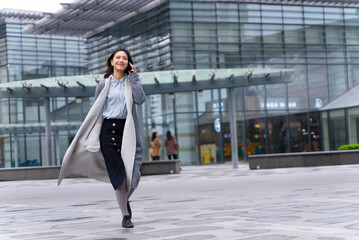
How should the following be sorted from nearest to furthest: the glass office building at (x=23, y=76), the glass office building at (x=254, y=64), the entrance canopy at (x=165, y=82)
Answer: the entrance canopy at (x=165, y=82) < the glass office building at (x=254, y=64) < the glass office building at (x=23, y=76)

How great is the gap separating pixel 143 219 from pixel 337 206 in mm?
2084

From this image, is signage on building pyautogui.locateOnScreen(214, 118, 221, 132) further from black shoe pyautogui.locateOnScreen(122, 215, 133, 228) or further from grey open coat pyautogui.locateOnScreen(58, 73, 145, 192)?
black shoe pyautogui.locateOnScreen(122, 215, 133, 228)

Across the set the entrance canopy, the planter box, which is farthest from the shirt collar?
the entrance canopy

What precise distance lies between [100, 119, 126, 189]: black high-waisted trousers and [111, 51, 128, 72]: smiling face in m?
0.56

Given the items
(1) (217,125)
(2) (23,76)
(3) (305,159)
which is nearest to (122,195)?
(3) (305,159)

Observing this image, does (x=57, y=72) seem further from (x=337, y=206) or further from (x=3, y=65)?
(x=337, y=206)

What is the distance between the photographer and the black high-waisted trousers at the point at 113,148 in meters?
6.03

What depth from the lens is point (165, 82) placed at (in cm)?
2305

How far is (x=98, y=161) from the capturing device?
620 centimetres

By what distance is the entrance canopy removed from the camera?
904 inches

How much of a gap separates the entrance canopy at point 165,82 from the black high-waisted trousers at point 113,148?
16641 mm

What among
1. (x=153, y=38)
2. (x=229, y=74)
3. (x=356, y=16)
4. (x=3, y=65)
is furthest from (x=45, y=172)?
(x=3, y=65)

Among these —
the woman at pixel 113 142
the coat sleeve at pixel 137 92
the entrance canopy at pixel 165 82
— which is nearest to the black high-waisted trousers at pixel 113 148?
the woman at pixel 113 142

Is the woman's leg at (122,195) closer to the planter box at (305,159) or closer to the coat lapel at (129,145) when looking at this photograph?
the coat lapel at (129,145)
